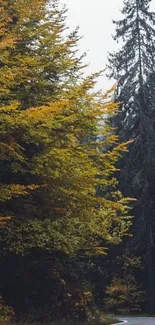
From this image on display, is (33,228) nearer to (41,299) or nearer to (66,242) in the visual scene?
(66,242)

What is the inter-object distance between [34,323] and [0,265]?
7.75 feet

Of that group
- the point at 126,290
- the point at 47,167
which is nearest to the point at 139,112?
the point at 126,290

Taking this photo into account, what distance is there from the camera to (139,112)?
34.5 m

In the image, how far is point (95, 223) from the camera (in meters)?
19.4

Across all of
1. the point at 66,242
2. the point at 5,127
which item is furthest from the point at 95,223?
the point at 5,127

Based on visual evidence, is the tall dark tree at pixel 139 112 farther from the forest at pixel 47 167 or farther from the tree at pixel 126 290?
the forest at pixel 47 167

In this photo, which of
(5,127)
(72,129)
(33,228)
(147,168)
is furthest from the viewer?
(147,168)

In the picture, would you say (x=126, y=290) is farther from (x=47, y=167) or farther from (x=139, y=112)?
(x=47, y=167)

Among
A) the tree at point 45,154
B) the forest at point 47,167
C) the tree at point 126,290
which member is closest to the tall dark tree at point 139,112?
the tree at point 126,290

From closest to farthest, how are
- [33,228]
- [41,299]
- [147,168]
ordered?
1. [33,228]
2. [41,299]
3. [147,168]

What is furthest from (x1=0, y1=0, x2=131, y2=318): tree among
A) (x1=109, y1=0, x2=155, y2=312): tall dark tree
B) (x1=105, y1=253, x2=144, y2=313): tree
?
(x1=105, y1=253, x2=144, y2=313): tree

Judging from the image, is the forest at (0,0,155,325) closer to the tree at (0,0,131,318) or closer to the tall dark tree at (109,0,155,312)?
the tree at (0,0,131,318)

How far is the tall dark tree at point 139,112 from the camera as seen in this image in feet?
112

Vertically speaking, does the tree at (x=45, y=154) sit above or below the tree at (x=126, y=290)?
above
